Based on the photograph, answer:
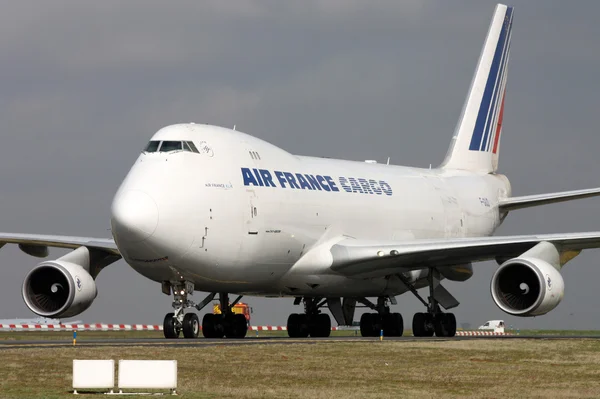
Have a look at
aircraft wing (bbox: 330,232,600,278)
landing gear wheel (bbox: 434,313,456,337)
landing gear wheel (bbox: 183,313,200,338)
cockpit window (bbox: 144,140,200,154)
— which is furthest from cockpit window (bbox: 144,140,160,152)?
landing gear wheel (bbox: 434,313,456,337)

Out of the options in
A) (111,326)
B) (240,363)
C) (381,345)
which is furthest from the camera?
(111,326)

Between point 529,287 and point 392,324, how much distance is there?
797 cm

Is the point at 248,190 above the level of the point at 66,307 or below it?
above

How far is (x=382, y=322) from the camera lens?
120 feet

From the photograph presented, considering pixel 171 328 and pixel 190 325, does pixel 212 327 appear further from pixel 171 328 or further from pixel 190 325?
Result: pixel 190 325

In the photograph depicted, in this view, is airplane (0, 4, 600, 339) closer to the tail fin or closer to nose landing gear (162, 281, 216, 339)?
nose landing gear (162, 281, 216, 339)

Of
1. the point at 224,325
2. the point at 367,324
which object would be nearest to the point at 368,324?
the point at 367,324

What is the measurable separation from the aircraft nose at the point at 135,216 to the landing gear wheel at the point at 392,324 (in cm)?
1173

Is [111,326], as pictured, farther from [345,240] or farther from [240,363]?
[240,363]

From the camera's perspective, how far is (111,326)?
2104 inches

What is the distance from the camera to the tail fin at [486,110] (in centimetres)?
4297

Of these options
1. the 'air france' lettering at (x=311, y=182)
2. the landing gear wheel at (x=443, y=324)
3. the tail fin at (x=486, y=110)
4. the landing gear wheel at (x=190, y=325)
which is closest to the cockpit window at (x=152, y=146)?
the 'air france' lettering at (x=311, y=182)

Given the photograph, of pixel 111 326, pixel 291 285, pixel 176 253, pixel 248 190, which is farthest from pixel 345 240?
pixel 111 326

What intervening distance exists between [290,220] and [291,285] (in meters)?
2.20
